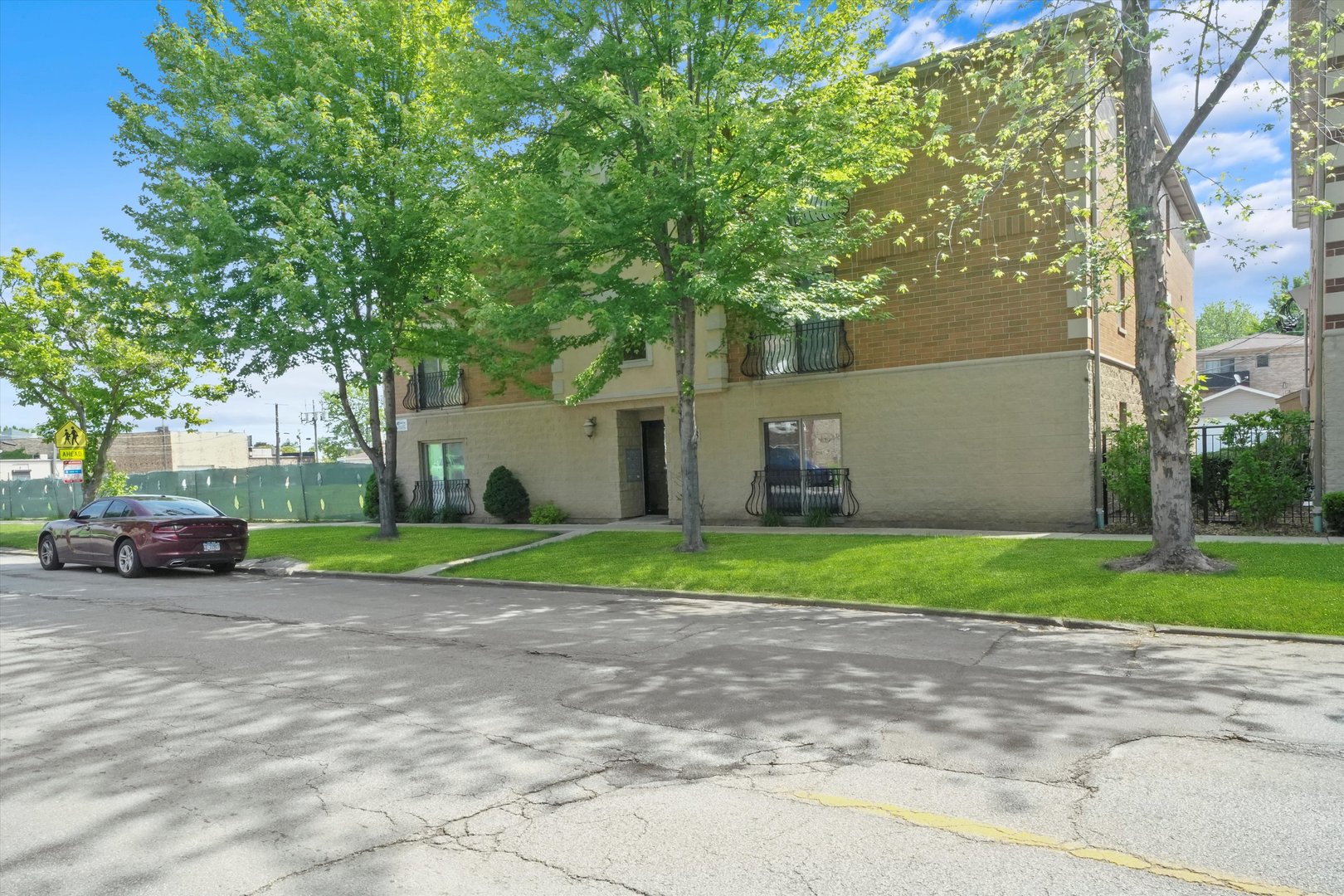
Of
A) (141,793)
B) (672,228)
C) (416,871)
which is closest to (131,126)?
(672,228)

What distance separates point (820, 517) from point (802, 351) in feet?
11.1

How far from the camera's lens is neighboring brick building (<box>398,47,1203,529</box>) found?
1498cm

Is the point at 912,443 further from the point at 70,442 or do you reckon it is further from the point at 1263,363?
the point at 1263,363

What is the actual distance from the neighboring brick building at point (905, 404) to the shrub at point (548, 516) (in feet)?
1.18

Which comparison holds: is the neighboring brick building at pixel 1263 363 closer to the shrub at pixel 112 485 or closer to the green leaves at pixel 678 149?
the green leaves at pixel 678 149

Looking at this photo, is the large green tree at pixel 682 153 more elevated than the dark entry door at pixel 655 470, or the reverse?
the large green tree at pixel 682 153

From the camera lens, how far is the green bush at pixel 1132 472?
13.9 m

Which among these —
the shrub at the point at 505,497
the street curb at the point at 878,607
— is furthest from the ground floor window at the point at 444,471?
the street curb at the point at 878,607

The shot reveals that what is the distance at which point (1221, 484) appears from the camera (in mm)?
14078

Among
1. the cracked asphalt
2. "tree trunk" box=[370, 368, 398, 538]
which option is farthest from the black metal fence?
"tree trunk" box=[370, 368, 398, 538]

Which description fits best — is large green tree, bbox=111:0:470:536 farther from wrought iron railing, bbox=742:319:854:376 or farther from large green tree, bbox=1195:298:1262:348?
large green tree, bbox=1195:298:1262:348

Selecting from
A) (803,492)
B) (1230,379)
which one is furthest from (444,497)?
(1230,379)

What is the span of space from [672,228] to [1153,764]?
13037mm

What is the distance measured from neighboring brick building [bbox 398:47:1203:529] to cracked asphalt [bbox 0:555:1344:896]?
23.9 feet
